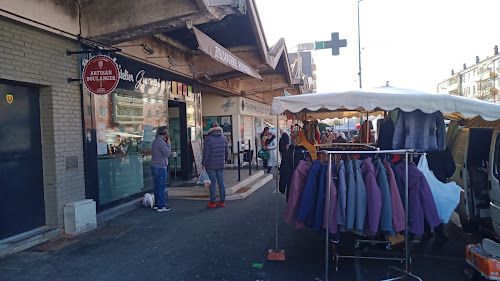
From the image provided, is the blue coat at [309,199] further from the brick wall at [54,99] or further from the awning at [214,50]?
the brick wall at [54,99]

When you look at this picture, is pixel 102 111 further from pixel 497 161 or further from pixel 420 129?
pixel 497 161

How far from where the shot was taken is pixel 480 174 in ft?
17.3

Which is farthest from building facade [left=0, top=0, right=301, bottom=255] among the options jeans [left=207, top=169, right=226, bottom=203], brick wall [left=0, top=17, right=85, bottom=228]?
jeans [left=207, top=169, right=226, bottom=203]

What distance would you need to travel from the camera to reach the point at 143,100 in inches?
334

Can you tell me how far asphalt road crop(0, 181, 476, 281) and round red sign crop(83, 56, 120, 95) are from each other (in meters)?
2.49

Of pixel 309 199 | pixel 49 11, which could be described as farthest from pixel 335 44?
pixel 309 199

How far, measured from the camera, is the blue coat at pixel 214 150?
766 centimetres

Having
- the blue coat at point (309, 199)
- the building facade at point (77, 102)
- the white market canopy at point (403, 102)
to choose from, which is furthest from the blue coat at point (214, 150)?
the blue coat at point (309, 199)

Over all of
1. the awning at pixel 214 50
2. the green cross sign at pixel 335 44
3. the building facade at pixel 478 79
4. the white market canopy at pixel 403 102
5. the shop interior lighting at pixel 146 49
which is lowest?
the white market canopy at pixel 403 102

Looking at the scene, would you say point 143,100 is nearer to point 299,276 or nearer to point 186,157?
point 186,157

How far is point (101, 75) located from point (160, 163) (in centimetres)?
237

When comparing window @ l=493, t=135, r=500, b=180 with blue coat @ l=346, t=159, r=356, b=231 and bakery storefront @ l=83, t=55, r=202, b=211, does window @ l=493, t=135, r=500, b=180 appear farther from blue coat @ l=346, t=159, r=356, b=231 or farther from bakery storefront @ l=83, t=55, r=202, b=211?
bakery storefront @ l=83, t=55, r=202, b=211

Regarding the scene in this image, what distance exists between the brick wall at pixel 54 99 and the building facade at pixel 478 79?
60815 mm

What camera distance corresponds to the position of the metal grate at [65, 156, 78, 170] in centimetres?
597
